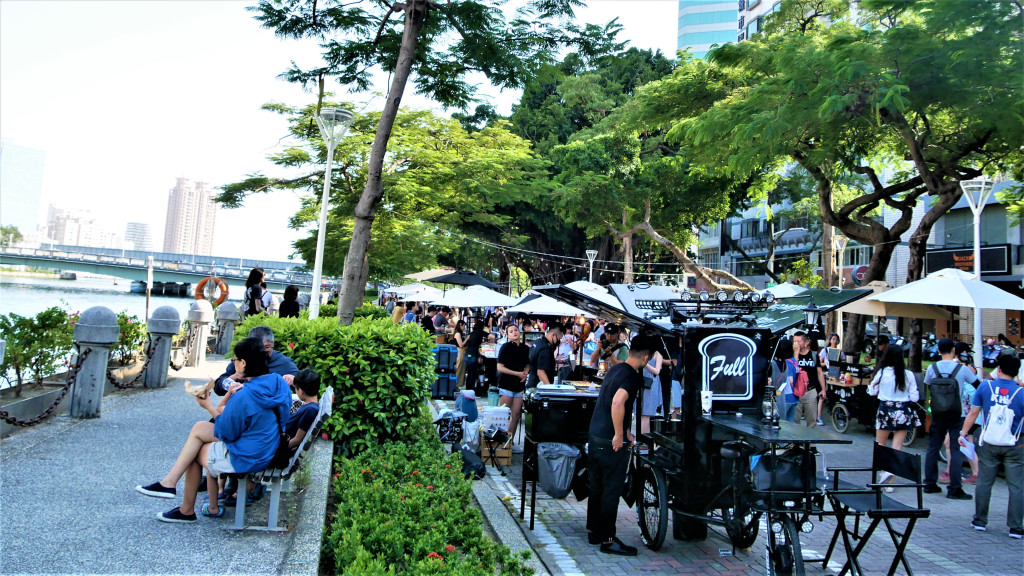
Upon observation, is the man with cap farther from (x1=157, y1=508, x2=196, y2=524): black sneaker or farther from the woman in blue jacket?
(x1=157, y1=508, x2=196, y2=524): black sneaker

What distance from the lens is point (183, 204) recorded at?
165250 millimetres

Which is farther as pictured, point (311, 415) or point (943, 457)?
point (943, 457)

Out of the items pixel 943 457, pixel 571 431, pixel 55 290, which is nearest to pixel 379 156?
pixel 571 431

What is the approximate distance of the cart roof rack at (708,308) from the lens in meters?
5.91

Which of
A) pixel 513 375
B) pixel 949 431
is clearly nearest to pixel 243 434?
pixel 513 375

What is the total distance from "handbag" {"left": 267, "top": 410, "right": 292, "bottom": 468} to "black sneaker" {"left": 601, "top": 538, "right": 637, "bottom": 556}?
273 centimetres

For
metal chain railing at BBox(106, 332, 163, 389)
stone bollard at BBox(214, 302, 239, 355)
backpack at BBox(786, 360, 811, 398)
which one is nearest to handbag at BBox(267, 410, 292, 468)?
metal chain railing at BBox(106, 332, 163, 389)

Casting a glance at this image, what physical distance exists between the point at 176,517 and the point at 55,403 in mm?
3382

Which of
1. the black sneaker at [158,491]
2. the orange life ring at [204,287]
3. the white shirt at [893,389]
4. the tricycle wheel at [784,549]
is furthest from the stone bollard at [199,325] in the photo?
the tricycle wheel at [784,549]

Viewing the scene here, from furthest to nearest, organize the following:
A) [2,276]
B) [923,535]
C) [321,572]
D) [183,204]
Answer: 1. [183,204]
2. [2,276]
3. [923,535]
4. [321,572]

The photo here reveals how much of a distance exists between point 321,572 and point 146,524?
1282 millimetres

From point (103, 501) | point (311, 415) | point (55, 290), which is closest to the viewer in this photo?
point (103, 501)

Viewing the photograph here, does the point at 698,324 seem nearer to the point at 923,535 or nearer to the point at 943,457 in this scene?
the point at 923,535

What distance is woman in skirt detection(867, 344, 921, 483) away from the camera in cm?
854
